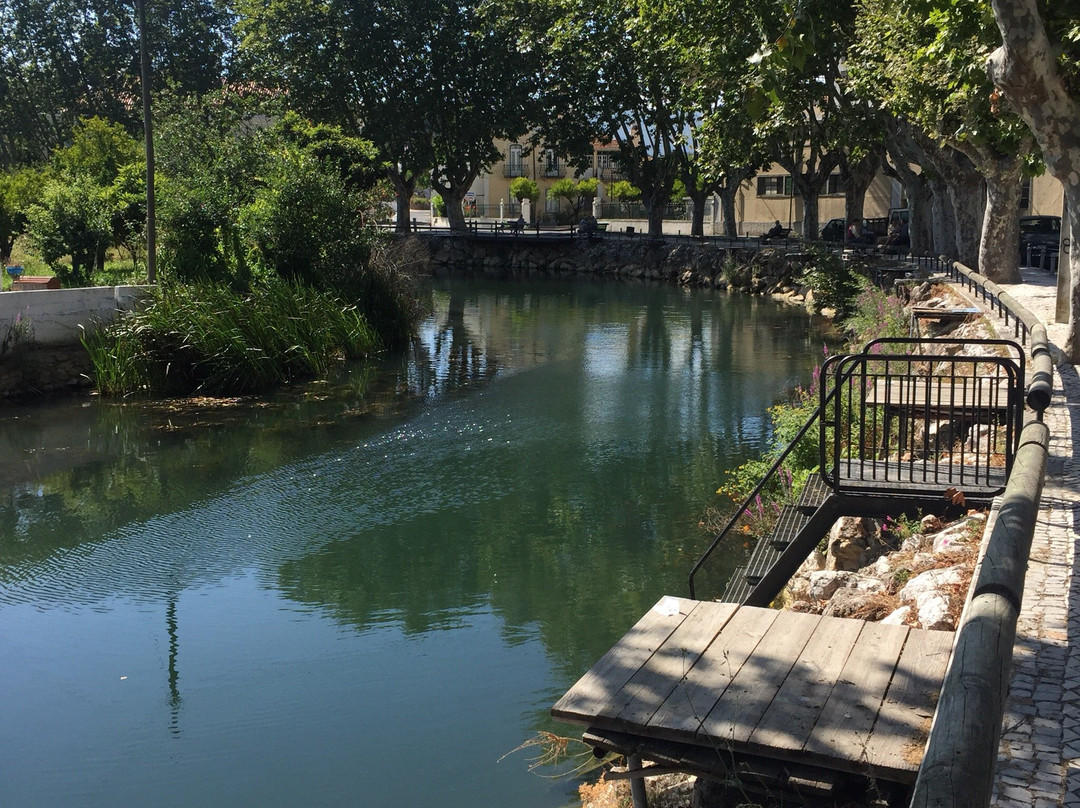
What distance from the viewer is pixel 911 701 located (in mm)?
4719

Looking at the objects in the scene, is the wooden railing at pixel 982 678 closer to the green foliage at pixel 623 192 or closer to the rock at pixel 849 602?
the rock at pixel 849 602

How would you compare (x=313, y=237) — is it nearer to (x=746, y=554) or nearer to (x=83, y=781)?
(x=746, y=554)

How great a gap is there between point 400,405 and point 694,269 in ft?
97.2

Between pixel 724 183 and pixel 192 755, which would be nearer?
pixel 192 755

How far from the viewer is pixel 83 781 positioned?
7500mm

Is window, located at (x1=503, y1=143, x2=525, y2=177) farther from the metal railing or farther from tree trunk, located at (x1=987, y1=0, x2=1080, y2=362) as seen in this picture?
the metal railing

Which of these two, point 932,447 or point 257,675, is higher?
point 932,447

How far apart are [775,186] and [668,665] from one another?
61.0m

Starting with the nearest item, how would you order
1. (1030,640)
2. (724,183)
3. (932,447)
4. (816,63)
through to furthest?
1. (1030,640)
2. (932,447)
3. (816,63)
4. (724,183)

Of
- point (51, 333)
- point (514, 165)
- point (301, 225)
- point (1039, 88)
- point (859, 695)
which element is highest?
point (514, 165)

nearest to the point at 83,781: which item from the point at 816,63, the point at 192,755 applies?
the point at 192,755

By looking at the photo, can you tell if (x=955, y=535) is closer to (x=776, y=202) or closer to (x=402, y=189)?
(x=402, y=189)

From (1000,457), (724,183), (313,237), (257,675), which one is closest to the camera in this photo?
(1000,457)

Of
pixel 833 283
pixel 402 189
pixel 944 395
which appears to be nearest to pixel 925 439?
pixel 944 395
